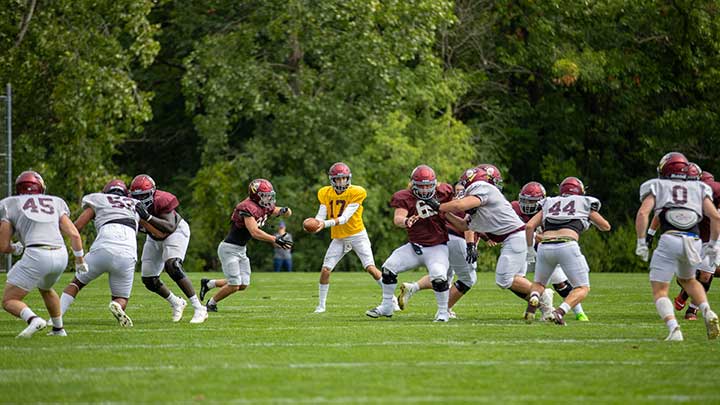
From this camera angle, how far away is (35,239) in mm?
10797

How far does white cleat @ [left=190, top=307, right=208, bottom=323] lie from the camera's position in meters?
12.9

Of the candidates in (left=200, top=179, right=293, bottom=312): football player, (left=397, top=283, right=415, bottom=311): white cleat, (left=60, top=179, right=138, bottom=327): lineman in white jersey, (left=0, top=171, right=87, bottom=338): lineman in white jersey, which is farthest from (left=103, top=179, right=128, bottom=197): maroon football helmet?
(left=397, top=283, right=415, bottom=311): white cleat

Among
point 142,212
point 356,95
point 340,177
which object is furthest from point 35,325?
point 356,95

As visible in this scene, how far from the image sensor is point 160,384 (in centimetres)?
800

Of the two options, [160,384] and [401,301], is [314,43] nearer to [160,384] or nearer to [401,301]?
[401,301]

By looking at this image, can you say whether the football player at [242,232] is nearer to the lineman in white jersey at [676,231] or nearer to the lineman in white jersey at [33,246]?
the lineman in white jersey at [33,246]

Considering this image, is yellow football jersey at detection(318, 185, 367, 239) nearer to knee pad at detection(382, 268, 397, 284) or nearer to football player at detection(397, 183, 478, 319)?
football player at detection(397, 183, 478, 319)

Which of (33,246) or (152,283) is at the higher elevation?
(33,246)

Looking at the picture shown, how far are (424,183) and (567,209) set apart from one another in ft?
5.26

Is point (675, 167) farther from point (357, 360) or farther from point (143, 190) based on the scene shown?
point (143, 190)

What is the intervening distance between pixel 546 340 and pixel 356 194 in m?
5.24

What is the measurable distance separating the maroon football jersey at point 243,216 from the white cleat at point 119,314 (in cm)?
256

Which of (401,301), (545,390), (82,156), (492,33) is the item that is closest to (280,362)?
(545,390)

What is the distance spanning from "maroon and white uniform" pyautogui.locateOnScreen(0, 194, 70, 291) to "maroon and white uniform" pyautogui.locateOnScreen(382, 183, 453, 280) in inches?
155
